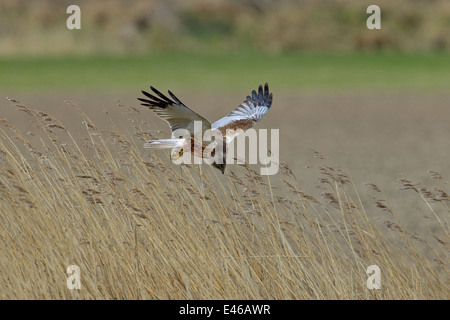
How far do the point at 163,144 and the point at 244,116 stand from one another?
0.99 metres

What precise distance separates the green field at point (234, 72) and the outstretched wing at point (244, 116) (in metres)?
19.2

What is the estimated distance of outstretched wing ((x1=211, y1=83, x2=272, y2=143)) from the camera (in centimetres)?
514

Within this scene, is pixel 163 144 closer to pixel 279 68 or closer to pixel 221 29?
pixel 279 68

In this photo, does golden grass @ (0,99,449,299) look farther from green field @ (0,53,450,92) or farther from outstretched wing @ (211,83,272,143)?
green field @ (0,53,450,92)

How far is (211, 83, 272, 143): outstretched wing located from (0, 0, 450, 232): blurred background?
2403mm

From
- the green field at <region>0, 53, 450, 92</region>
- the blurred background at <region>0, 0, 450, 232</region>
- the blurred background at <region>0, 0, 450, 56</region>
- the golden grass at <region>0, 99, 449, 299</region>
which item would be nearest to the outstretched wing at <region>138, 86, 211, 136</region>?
the golden grass at <region>0, 99, 449, 299</region>

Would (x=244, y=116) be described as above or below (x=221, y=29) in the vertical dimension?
above

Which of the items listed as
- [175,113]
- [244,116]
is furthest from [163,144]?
[244,116]

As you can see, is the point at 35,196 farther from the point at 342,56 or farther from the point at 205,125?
the point at 342,56

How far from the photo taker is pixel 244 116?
5.56 meters

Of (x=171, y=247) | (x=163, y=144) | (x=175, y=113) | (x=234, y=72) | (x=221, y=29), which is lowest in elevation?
(x=234, y=72)

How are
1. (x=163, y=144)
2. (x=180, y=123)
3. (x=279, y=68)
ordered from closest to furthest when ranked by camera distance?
1. (x=163, y=144)
2. (x=180, y=123)
3. (x=279, y=68)

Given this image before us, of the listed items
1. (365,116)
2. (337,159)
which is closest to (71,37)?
(365,116)
